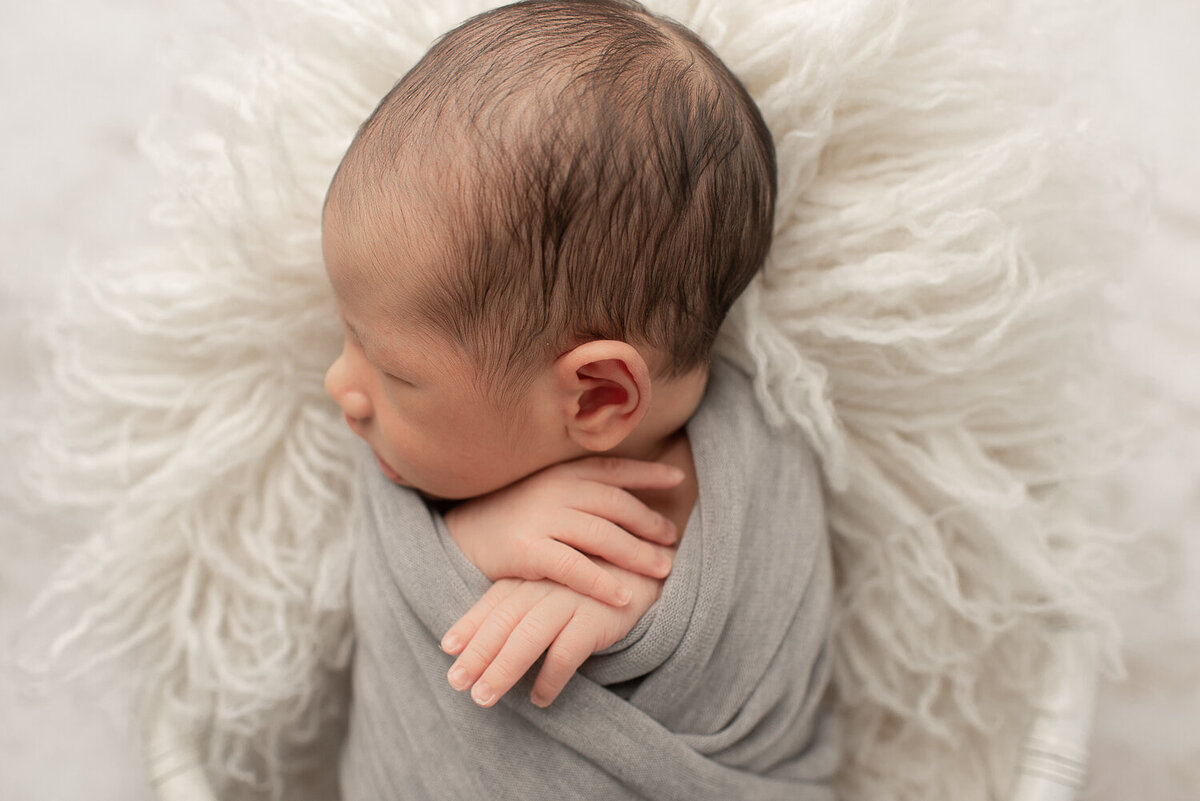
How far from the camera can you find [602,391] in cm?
76

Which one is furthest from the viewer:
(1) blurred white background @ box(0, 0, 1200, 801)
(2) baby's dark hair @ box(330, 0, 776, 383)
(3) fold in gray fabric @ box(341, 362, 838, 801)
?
(1) blurred white background @ box(0, 0, 1200, 801)

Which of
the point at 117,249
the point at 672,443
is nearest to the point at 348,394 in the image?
the point at 672,443

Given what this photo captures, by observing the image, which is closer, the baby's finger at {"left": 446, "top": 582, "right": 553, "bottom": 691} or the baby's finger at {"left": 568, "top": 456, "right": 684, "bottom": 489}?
the baby's finger at {"left": 446, "top": 582, "right": 553, "bottom": 691}

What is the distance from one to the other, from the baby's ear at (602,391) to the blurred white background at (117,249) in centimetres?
66

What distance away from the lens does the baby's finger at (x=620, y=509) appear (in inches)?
30.9

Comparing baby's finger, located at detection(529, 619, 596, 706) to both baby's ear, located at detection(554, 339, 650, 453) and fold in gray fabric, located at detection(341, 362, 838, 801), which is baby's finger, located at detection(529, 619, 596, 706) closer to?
fold in gray fabric, located at detection(341, 362, 838, 801)

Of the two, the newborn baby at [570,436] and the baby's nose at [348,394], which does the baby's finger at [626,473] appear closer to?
the newborn baby at [570,436]

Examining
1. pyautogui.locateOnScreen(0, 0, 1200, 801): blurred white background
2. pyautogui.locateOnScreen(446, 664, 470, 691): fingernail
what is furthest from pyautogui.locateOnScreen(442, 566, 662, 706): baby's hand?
→ pyautogui.locateOnScreen(0, 0, 1200, 801): blurred white background

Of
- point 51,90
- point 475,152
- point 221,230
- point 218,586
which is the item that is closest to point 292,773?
point 218,586

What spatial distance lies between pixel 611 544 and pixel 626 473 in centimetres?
7

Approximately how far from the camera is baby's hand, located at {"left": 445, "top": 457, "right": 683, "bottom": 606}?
0.75 metres

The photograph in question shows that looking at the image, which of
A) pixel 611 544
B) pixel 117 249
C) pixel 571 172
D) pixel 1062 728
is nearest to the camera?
pixel 571 172

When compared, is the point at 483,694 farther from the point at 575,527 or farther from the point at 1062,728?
the point at 1062,728

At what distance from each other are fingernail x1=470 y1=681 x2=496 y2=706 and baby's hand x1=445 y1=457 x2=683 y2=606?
0.10 metres
